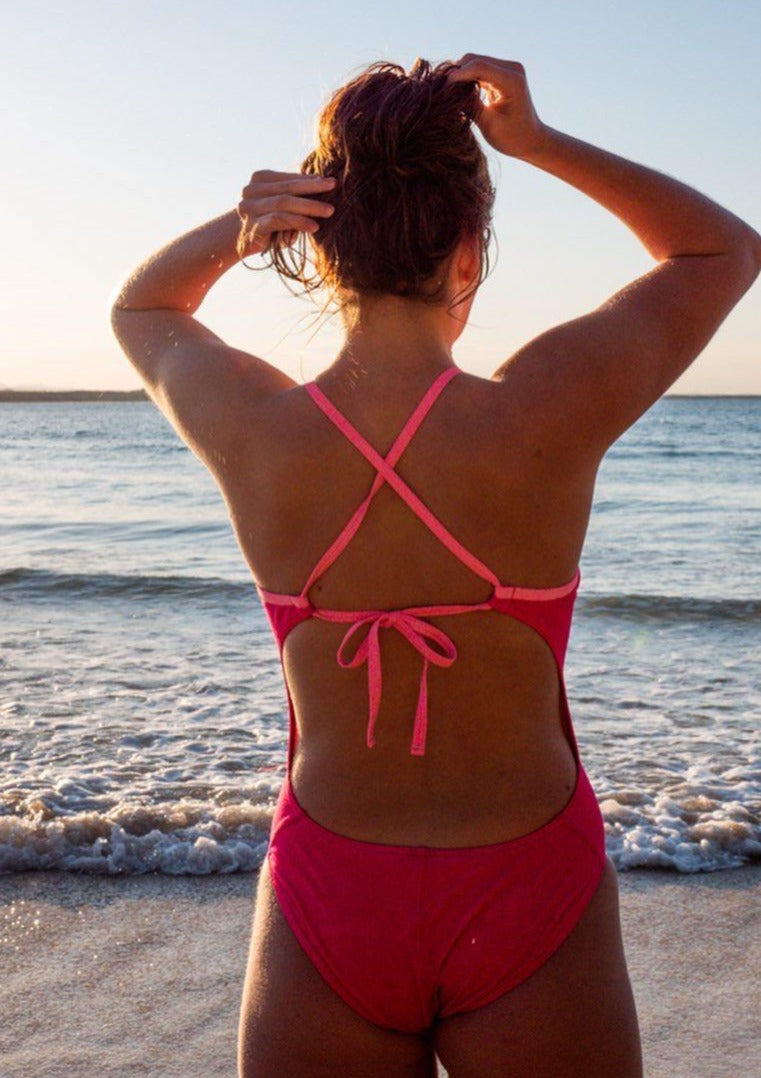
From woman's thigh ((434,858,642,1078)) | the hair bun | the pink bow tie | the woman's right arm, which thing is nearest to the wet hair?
the hair bun

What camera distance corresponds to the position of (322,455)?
1646 mm

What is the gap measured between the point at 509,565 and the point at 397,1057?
2.26ft

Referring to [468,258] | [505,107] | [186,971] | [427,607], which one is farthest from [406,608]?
[186,971]

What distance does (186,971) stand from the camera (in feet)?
12.2

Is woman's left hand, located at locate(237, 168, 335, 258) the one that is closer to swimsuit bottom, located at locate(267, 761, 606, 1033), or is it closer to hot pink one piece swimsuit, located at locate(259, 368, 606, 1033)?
hot pink one piece swimsuit, located at locate(259, 368, 606, 1033)

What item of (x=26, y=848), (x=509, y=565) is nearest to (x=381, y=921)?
(x=509, y=565)

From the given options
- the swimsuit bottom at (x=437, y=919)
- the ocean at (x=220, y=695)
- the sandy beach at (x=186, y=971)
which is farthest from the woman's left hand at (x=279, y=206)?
the ocean at (x=220, y=695)

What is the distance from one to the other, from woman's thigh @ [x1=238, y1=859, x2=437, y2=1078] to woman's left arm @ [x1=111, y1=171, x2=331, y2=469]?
2.35 ft

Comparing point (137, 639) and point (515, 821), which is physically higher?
point (515, 821)

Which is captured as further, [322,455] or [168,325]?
[168,325]

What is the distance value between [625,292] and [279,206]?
0.50 m

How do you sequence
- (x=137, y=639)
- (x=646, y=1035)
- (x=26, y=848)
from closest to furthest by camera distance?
(x=646, y=1035), (x=26, y=848), (x=137, y=639)

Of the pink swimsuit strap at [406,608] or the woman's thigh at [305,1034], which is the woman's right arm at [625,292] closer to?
the pink swimsuit strap at [406,608]

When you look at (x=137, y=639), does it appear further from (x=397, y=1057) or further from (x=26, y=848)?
(x=397, y=1057)
